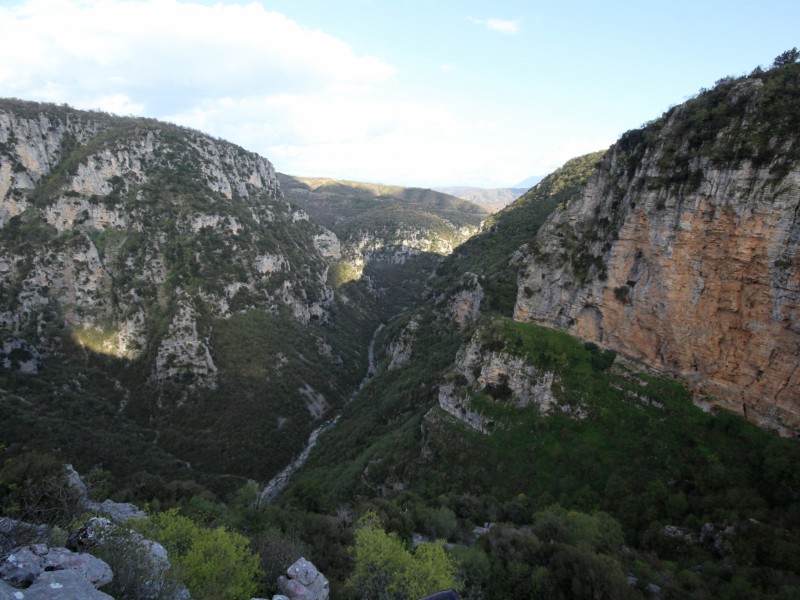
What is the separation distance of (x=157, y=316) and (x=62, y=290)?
58.5ft

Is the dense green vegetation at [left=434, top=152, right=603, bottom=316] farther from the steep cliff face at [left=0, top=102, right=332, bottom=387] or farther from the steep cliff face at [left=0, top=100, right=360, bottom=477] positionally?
the steep cliff face at [left=0, top=102, right=332, bottom=387]

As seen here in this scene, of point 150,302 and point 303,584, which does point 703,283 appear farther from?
point 150,302

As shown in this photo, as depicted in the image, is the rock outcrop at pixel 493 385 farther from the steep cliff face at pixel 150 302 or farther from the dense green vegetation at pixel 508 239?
the steep cliff face at pixel 150 302

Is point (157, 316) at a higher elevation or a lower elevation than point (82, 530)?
lower

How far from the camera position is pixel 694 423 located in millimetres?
35688

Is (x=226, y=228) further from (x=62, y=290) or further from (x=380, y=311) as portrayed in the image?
(x=380, y=311)

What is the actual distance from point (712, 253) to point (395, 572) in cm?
3460

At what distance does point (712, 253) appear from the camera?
35125mm

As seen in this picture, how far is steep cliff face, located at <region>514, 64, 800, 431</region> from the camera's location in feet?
102

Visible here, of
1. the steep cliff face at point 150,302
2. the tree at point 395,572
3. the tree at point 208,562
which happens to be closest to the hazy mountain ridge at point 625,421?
the tree at point 395,572

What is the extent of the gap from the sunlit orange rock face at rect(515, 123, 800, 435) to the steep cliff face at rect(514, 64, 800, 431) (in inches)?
3.4

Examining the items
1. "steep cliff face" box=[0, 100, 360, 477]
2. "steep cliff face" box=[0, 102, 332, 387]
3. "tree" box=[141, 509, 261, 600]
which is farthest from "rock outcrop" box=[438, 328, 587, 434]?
"steep cliff face" box=[0, 102, 332, 387]

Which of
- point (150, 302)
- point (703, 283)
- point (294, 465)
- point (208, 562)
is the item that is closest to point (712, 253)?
point (703, 283)

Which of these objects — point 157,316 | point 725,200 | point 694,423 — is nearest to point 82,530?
point 694,423
